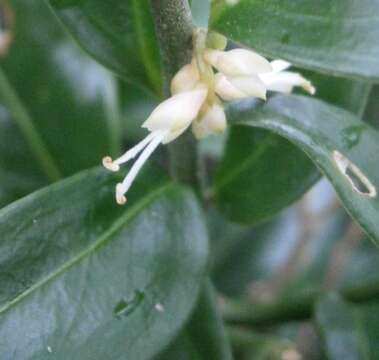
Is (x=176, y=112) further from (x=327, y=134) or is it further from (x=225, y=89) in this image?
(x=327, y=134)

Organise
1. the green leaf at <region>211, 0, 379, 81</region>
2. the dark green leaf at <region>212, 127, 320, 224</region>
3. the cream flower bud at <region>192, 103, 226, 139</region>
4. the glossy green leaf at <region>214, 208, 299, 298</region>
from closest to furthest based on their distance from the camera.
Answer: the green leaf at <region>211, 0, 379, 81</region> < the cream flower bud at <region>192, 103, 226, 139</region> < the dark green leaf at <region>212, 127, 320, 224</region> < the glossy green leaf at <region>214, 208, 299, 298</region>

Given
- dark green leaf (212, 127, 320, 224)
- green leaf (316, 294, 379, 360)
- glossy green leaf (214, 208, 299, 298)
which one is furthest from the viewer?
glossy green leaf (214, 208, 299, 298)

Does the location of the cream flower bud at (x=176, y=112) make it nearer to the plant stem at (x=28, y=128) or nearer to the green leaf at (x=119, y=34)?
the green leaf at (x=119, y=34)

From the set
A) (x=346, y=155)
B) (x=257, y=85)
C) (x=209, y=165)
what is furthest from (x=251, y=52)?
(x=209, y=165)

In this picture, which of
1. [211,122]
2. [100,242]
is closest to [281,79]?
[211,122]

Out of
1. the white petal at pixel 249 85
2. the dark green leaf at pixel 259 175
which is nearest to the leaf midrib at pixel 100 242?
the dark green leaf at pixel 259 175

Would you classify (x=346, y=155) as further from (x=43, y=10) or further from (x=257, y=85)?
(x=43, y=10)

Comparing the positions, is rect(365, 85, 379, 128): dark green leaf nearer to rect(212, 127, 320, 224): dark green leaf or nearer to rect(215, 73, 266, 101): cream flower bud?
rect(212, 127, 320, 224): dark green leaf

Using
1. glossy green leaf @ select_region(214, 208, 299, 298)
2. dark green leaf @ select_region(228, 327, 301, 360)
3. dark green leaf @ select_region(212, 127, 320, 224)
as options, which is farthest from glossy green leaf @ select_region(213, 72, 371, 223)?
glossy green leaf @ select_region(214, 208, 299, 298)
